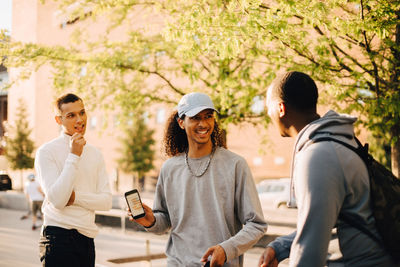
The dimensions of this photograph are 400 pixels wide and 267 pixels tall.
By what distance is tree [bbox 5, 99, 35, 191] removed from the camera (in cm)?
3706

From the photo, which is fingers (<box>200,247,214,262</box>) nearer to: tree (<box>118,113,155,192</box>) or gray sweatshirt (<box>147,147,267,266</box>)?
gray sweatshirt (<box>147,147,267,266</box>)

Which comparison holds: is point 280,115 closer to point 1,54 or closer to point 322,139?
point 322,139

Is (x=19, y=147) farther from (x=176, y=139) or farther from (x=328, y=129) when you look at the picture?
(x=328, y=129)

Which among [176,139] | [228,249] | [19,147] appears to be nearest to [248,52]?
[176,139]

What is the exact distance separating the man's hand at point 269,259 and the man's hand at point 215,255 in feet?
0.94

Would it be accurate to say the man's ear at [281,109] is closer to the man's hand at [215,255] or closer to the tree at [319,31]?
the man's hand at [215,255]

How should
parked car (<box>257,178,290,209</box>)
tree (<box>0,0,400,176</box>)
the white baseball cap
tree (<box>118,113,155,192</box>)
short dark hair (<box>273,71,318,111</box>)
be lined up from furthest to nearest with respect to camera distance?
tree (<box>118,113,155,192</box>) < parked car (<box>257,178,290,209</box>) < tree (<box>0,0,400,176</box>) < the white baseball cap < short dark hair (<box>273,71,318,111</box>)

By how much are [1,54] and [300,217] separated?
906 centimetres

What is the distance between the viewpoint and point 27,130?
38.6m

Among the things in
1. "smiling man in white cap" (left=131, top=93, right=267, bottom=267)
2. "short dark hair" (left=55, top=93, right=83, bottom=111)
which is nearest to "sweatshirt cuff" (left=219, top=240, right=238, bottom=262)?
"smiling man in white cap" (left=131, top=93, right=267, bottom=267)

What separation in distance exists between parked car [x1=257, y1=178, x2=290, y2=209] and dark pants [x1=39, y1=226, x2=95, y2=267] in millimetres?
18247

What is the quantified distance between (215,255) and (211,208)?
1.28 ft

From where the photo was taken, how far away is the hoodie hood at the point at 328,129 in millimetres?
1873

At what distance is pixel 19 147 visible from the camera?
37.5 m
